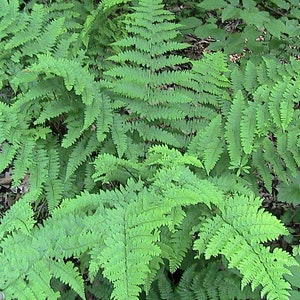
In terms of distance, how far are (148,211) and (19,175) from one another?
46.3 inches

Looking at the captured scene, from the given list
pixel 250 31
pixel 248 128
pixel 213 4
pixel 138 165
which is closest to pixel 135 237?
pixel 138 165

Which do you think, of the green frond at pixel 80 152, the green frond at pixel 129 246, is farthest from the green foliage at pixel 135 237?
the green frond at pixel 80 152

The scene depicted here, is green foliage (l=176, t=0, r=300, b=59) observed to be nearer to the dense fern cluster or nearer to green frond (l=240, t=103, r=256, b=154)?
the dense fern cluster

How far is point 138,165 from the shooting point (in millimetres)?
3086

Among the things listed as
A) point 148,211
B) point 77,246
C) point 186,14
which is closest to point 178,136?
point 148,211

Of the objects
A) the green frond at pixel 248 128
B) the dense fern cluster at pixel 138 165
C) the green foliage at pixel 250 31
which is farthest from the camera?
the green foliage at pixel 250 31

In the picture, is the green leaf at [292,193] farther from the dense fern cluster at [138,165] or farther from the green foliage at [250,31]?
the green foliage at [250,31]

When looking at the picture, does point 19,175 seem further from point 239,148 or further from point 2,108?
point 239,148

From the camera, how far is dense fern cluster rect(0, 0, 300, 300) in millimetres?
2365

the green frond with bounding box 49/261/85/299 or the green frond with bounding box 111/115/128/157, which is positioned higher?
the green frond with bounding box 111/115/128/157

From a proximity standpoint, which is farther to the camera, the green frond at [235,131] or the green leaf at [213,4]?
the green leaf at [213,4]

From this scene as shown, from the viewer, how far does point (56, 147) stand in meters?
3.58

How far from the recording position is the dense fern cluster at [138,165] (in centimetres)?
237

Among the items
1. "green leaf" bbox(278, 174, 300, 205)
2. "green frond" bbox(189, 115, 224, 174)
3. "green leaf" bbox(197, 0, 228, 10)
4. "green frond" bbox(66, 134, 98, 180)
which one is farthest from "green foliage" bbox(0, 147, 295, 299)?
"green leaf" bbox(197, 0, 228, 10)
